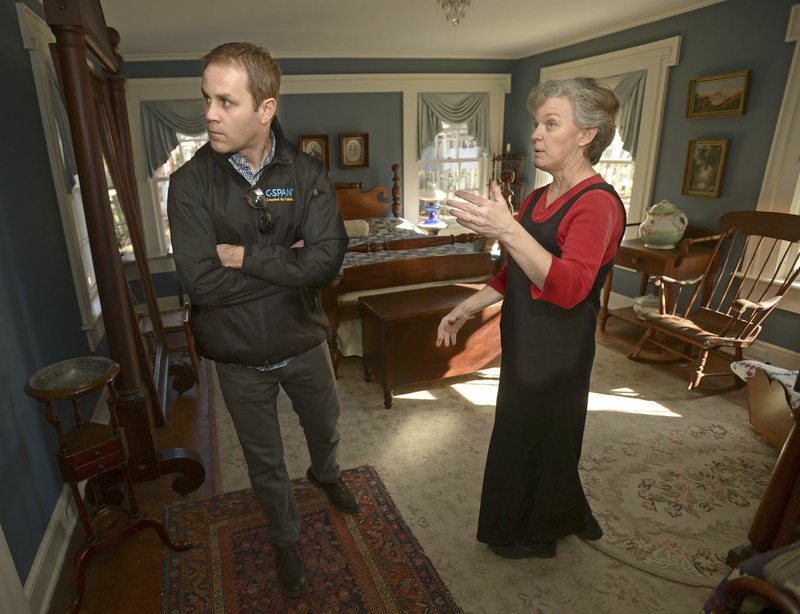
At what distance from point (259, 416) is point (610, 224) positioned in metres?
1.26

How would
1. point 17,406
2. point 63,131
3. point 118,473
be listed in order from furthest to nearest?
point 63,131 < point 118,473 < point 17,406

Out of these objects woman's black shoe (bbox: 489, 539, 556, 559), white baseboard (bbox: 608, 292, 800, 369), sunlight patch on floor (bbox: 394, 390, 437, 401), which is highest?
white baseboard (bbox: 608, 292, 800, 369)

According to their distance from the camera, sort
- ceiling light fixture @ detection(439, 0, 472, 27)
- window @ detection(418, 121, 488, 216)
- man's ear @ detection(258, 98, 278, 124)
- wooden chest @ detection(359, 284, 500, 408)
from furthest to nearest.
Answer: window @ detection(418, 121, 488, 216), wooden chest @ detection(359, 284, 500, 408), ceiling light fixture @ detection(439, 0, 472, 27), man's ear @ detection(258, 98, 278, 124)

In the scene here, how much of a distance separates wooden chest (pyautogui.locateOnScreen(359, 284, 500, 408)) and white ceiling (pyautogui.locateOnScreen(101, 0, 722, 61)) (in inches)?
84.0

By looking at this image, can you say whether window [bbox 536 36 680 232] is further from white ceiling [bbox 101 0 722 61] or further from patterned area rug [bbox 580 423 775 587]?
patterned area rug [bbox 580 423 775 587]

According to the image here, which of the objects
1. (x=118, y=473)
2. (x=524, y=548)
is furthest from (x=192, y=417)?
(x=524, y=548)

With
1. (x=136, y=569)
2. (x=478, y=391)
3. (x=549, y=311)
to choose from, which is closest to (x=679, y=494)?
(x=478, y=391)

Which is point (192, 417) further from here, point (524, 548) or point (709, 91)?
point (709, 91)

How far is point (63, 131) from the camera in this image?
2.67m

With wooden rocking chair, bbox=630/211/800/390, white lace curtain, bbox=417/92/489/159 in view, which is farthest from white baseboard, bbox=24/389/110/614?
Result: white lace curtain, bbox=417/92/489/159

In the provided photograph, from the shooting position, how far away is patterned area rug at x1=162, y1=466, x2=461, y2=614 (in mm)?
1789

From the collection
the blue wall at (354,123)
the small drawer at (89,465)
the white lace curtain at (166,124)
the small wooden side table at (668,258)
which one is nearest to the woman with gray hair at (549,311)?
the small drawer at (89,465)

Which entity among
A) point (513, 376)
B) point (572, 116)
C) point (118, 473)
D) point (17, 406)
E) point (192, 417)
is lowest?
point (192, 417)

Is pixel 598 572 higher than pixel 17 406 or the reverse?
the reverse
